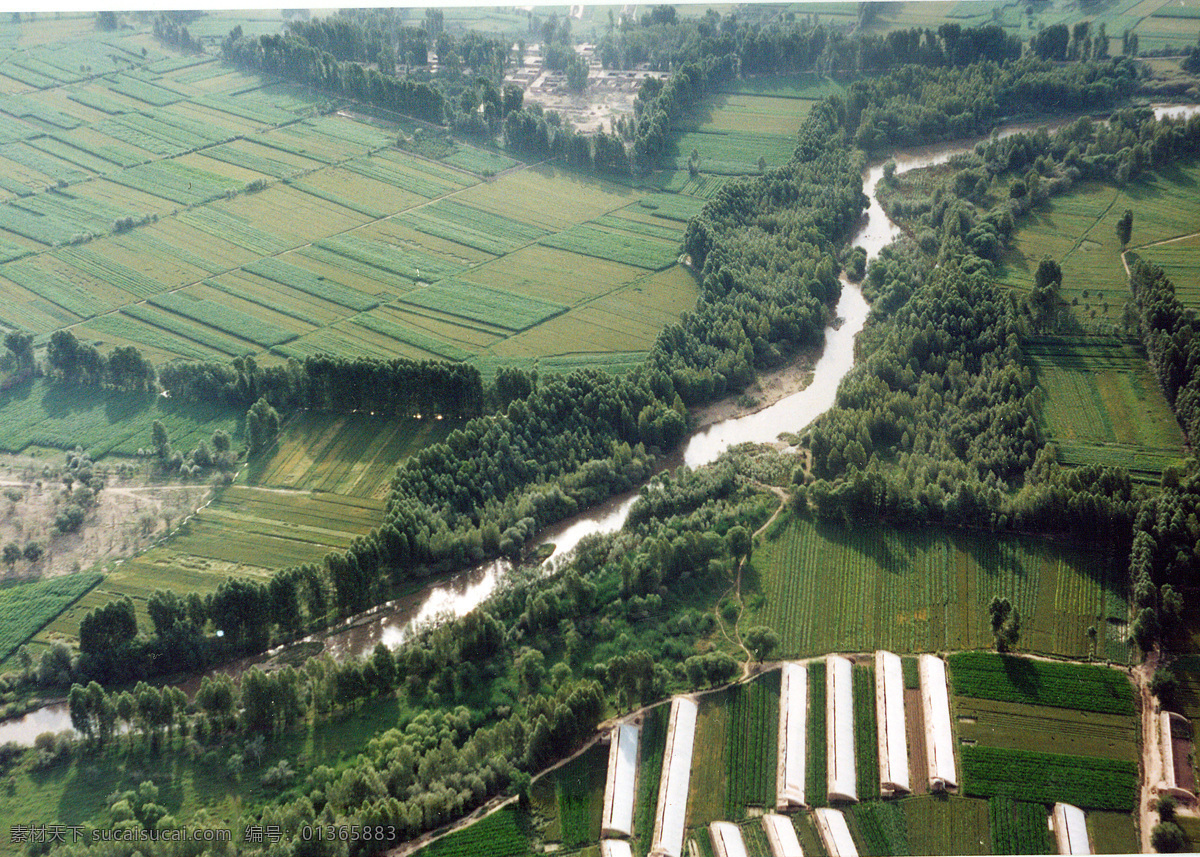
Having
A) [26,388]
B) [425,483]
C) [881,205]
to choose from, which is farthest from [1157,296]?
[26,388]

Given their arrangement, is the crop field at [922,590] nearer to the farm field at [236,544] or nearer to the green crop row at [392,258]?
the farm field at [236,544]

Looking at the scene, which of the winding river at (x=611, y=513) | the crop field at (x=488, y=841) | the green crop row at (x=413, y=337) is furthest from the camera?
the green crop row at (x=413, y=337)

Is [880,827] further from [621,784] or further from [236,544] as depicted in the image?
[236,544]

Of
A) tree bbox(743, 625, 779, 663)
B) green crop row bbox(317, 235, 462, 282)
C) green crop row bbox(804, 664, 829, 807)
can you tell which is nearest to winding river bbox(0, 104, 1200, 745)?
tree bbox(743, 625, 779, 663)

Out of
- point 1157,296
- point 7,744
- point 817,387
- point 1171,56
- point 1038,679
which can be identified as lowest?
point 7,744

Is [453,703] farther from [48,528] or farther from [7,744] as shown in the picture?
[48,528]

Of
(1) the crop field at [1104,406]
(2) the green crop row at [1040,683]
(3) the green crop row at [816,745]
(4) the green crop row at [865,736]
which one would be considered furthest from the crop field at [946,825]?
(1) the crop field at [1104,406]
